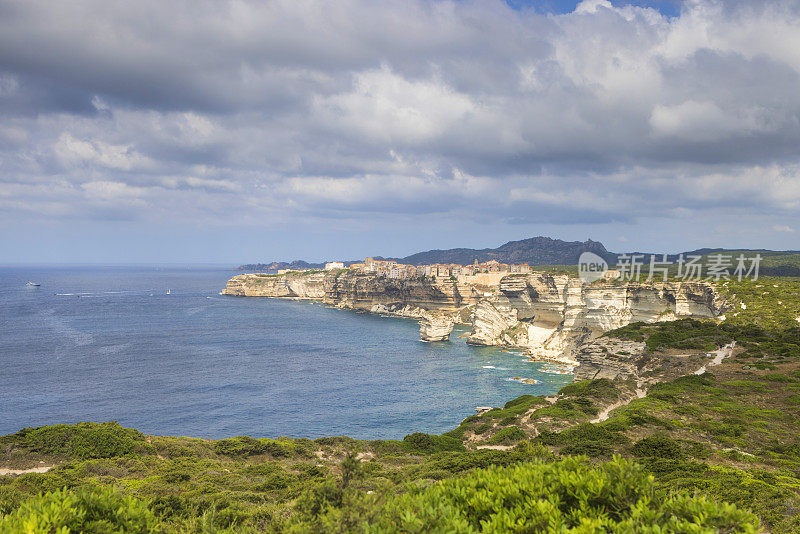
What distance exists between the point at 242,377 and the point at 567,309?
56.9 meters

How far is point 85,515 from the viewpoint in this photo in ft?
26.5

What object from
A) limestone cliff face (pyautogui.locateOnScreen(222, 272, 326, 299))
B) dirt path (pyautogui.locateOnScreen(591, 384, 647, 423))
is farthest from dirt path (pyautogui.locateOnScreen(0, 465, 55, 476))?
limestone cliff face (pyautogui.locateOnScreen(222, 272, 326, 299))

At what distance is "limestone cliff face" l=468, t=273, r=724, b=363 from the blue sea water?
7.06 m

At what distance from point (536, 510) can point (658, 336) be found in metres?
52.2

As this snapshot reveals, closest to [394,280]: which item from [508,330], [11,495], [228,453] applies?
[508,330]

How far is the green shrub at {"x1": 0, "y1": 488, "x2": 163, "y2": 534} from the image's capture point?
7230 millimetres

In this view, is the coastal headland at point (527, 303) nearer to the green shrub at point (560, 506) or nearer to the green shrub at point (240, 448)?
the green shrub at point (240, 448)

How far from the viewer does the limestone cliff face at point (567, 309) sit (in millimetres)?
66688

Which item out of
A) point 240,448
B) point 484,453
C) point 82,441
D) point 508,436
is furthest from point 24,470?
point 508,436

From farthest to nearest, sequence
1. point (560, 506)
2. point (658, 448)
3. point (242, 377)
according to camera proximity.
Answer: point (242, 377)
point (658, 448)
point (560, 506)

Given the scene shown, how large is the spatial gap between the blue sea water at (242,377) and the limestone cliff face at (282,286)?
224 feet

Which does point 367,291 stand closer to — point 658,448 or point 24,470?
point 24,470

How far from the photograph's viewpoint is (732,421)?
25.6 metres

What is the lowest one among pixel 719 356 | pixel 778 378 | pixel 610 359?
pixel 610 359
